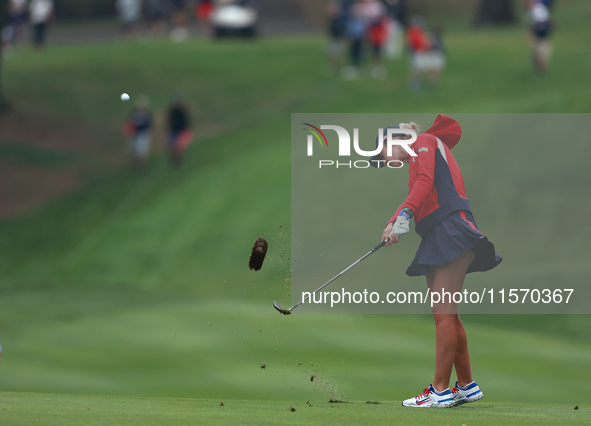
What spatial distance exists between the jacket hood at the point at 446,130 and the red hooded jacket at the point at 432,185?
175 mm

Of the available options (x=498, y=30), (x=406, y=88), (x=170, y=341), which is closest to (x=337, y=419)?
(x=170, y=341)

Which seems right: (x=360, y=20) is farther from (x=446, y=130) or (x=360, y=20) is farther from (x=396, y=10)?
(x=446, y=130)

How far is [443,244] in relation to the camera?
288 inches

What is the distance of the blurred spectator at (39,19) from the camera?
36438mm

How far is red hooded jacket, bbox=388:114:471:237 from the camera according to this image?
7.39 m

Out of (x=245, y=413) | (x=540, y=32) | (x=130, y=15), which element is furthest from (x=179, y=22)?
(x=245, y=413)

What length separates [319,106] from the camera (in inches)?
1150

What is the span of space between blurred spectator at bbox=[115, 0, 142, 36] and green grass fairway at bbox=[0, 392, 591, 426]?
31.4 meters

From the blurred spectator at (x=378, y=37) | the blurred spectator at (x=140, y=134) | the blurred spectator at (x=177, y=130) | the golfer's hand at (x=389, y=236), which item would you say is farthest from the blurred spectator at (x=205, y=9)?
the golfer's hand at (x=389, y=236)

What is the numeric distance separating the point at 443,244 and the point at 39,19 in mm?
33179

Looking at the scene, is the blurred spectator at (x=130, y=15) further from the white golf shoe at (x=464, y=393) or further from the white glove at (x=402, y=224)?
the white golf shoe at (x=464, y=393)

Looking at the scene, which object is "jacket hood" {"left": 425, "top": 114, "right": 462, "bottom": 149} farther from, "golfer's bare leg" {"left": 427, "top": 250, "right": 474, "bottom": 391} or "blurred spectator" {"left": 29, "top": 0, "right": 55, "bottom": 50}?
"blurred spectator" {"left": 29, "top": 0, "right": 55, "bottom": 50}

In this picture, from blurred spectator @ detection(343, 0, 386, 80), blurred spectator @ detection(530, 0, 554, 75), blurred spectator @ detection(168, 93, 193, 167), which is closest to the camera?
blurred spectator @ detection(168, 93, 193, 167)

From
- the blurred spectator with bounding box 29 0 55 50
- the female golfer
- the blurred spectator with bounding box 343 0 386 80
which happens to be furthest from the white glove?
the blurred spectator with bounding box 29 0 55 50
